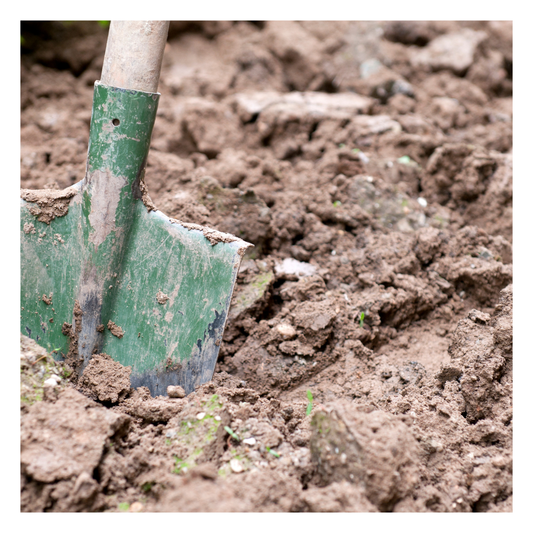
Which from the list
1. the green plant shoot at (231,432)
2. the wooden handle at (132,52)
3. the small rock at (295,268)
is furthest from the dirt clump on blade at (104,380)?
the wooden handle at (132,52)

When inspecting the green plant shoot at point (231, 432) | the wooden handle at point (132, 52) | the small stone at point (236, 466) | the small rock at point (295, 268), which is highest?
the wooden handle at point (132, 52)

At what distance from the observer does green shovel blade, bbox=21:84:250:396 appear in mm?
1850

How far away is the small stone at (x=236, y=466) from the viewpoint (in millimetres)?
1423

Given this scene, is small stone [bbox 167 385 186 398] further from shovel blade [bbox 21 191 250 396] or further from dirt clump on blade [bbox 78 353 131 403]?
dirt clump on blade [bbox 78 353 131 403]

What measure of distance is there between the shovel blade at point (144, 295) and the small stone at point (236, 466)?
43 cm

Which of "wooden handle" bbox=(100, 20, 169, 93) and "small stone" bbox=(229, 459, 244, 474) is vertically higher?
"wooden handle" bbox=(100, 20, 169, 93)

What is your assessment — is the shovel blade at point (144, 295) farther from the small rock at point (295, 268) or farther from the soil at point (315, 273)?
the small rock at point (295, 268)

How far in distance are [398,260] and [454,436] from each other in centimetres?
95

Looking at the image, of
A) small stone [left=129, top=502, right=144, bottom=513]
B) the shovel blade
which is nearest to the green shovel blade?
the shovel blade

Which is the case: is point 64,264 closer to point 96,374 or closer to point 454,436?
point 96,374

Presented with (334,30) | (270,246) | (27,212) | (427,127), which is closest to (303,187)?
(270,246)

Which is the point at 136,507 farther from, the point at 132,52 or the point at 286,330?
the point at 132,52

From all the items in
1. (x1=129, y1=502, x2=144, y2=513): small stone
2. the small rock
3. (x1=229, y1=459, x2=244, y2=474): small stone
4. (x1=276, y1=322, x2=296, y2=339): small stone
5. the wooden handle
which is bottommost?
(x1=129, y1=502, x2=144, y2=513): small stone

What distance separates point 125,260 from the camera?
1977mm
